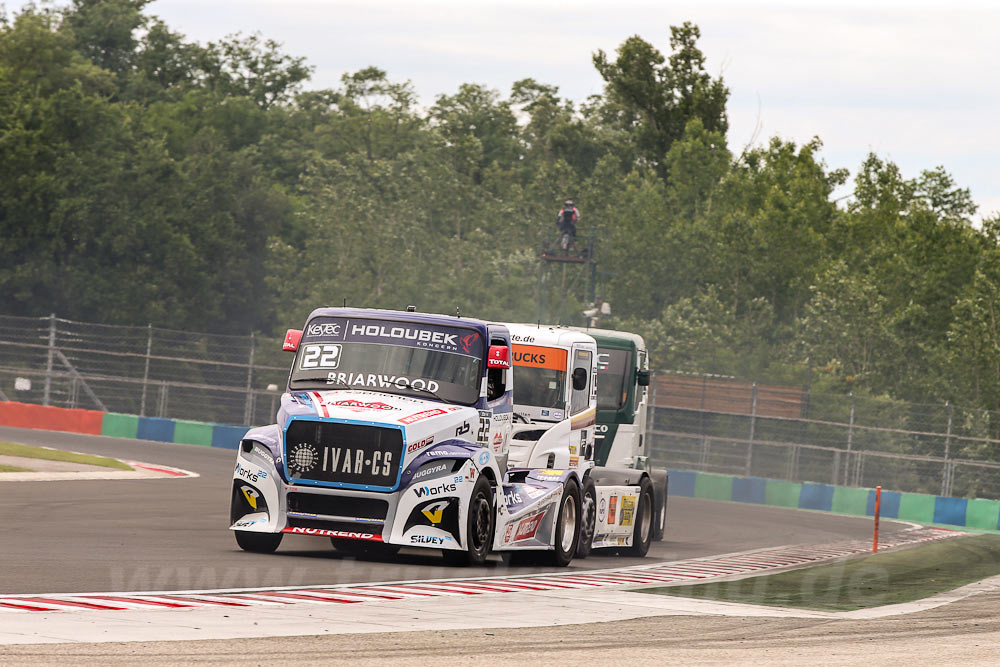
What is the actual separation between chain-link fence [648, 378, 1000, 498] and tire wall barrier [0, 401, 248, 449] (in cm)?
1089

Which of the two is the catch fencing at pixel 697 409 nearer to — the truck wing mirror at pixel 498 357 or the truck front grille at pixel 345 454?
the truck wing mirror at pixel 498 357

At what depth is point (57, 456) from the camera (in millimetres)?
28312

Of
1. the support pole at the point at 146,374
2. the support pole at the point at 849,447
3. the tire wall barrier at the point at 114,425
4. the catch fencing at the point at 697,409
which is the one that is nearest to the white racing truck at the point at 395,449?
the catch fencing at the point at 697,409

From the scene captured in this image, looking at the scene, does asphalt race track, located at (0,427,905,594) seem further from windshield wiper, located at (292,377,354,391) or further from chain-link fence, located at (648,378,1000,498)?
chain-link fence, located at (648,378,1000,498)

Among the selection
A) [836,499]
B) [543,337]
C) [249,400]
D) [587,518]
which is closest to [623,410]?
[543,337]

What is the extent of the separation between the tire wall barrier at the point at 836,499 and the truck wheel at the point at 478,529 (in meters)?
19.2

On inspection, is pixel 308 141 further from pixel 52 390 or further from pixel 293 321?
pixel 52 390

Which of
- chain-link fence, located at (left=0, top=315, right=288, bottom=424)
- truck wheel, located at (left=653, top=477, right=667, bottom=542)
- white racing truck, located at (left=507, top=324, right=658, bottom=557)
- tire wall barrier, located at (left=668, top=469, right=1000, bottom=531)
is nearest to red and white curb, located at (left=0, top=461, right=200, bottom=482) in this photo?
white racing truck, located at (left=507, top=324, right=658, bottom=557)

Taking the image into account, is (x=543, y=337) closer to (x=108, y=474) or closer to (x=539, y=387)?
(x=539, y=387)

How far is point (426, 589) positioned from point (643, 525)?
25.0 feet

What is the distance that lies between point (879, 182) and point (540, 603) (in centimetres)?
6132

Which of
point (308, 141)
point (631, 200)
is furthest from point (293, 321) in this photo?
point (308, 141)

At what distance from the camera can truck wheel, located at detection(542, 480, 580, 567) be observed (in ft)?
53.7

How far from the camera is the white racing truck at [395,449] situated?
46.3ft
